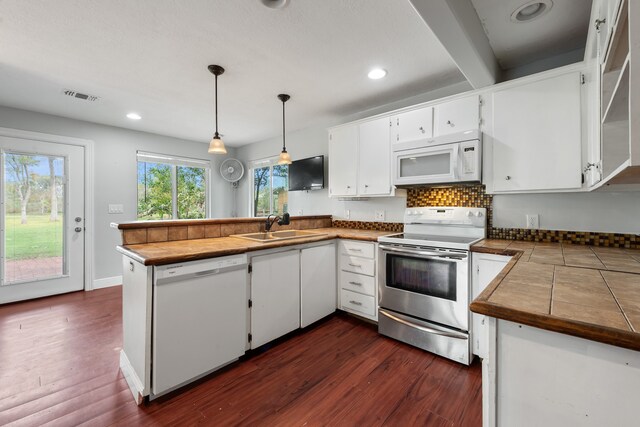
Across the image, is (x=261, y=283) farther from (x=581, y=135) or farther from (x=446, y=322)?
(x=581, y=135)

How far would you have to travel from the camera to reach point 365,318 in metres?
2.84

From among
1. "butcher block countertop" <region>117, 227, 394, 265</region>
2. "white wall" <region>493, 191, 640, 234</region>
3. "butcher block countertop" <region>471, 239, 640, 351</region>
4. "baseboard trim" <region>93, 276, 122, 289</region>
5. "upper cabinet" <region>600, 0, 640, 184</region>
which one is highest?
"upper cabinet" <region>600, 0, 640, 184</region>

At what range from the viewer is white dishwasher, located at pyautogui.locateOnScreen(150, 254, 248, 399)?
5.46 ft

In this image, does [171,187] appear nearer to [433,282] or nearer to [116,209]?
[116,209]

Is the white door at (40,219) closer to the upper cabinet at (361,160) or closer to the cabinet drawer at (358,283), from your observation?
the upper cabinet at (361,160)

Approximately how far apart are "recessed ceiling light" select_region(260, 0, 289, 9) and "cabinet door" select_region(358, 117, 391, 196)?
1600mm

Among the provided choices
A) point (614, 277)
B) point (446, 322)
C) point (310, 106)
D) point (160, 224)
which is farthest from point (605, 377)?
point (310, 106)

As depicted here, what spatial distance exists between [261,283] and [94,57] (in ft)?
7.63

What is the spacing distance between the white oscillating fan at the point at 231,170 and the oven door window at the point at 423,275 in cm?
391

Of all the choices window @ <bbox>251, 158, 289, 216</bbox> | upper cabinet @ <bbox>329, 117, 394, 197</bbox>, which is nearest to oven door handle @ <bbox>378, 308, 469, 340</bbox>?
upper cabinet @ <bbox>329, 117, 394, 197</bbox>

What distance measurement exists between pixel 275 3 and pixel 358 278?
2.40 meters

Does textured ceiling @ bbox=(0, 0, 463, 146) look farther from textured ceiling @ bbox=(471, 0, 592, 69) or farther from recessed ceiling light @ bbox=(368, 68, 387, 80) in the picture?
textured ceiling @ bbox=(471, 0, 592, 69)

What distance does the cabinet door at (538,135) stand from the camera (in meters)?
1.93

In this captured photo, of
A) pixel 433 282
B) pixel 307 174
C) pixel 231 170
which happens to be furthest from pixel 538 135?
pixel 231 170
